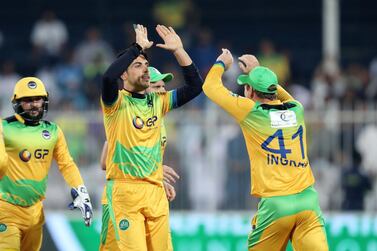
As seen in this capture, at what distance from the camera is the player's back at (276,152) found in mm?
11523

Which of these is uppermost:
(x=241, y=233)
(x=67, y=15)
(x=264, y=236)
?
(x=67, y=15)

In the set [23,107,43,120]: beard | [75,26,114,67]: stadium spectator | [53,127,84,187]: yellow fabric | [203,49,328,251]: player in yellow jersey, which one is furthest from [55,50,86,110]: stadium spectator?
[203,49,328,251]: player in yellow jersey

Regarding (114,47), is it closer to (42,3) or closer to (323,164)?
(42,3)

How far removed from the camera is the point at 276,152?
11.6 metres

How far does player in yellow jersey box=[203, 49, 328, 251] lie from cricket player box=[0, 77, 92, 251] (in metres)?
1.70

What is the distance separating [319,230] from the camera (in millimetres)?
11516

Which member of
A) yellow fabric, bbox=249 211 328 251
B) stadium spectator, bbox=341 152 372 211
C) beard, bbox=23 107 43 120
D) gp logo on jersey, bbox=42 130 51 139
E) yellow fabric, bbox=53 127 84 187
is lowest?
stadium spectator, bbox=341 152 372 211

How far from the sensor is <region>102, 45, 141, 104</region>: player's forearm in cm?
1105

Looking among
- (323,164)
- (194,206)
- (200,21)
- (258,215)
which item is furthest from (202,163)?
(200,21)

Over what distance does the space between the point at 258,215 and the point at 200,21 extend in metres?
13.9

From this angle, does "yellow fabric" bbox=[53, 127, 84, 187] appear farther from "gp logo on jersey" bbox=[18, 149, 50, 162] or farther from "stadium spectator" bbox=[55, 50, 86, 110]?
"stadium spectator" bbox=[55, 50, 86, 110]

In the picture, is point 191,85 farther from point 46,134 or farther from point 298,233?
point 298,233

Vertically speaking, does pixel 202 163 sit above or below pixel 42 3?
below

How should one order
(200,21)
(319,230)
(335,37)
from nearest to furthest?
(319,230) < (335,37) < (200,21)
